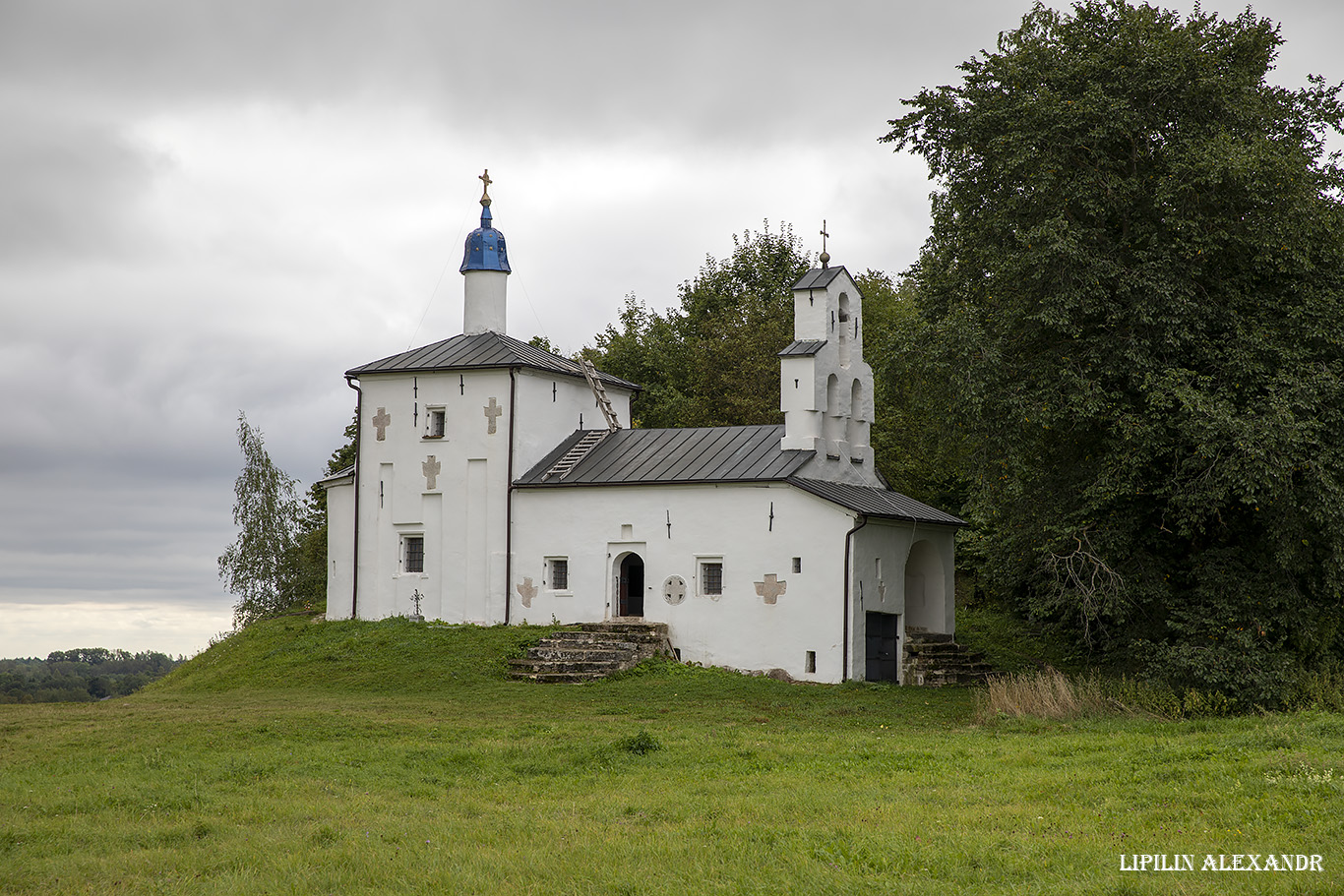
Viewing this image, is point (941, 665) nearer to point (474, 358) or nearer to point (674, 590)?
point (674, 590)

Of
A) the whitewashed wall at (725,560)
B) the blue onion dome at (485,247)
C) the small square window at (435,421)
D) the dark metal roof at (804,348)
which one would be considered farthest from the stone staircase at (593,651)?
the blue onion dome at (485,247)

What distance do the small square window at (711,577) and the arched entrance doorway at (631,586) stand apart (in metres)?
1.90

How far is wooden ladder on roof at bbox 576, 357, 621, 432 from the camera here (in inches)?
1272

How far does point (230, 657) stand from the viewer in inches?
1168

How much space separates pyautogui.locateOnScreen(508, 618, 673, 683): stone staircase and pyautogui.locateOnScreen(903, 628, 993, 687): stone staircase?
5.31 m

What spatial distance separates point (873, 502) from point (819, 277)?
546cm

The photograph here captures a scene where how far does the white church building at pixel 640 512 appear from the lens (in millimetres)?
26344

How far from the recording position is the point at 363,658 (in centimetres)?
2717

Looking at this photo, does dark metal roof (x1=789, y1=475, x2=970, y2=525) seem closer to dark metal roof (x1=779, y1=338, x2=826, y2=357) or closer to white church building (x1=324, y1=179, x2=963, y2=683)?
white church building (x1=324, y1=179, x2=963, y2=683)

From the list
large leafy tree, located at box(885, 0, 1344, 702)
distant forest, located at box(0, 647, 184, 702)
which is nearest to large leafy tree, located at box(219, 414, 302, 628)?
distant forest, located at box(0, 647, 184, 702)

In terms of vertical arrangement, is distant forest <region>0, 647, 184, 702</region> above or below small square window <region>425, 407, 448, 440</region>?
below

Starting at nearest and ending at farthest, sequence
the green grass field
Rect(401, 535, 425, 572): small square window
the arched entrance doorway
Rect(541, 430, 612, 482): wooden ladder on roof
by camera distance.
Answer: the green grass field
the arched entrance doorway
Rect(541, 430, 612, 482): wooden ladder on roof
Rect(401, 535, 425, 572): small square window

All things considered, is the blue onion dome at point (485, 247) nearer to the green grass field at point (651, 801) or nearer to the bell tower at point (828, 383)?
the bell tower at point (828, 383)

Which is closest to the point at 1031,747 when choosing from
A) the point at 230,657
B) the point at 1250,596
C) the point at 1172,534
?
the point at 1250,596
